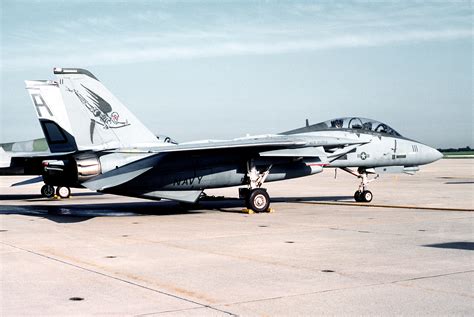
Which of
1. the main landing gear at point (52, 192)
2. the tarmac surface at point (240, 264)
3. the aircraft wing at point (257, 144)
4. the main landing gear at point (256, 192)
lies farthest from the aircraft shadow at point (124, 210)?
the main landing gear at point (52, 192)

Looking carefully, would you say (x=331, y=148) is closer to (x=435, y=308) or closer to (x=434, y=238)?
(x=434, y=238)

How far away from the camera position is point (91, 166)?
50.3ft

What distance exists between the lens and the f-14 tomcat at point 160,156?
15641mm

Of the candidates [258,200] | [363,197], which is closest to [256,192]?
[258,200]

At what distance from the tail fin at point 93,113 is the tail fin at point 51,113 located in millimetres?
4572

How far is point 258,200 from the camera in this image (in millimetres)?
17297

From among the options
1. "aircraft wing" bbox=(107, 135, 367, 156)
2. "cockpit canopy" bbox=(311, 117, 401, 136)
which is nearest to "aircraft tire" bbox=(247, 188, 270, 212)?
"aircraft wing" bbox=(107, 135, 367, 156)

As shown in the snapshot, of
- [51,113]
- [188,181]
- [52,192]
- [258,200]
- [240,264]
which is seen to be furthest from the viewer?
[52,192]

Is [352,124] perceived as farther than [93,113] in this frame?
Yes

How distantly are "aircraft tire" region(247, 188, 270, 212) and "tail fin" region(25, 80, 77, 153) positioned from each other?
7.57m

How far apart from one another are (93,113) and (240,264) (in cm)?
923

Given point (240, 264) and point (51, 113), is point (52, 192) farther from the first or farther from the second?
point (240, 264)

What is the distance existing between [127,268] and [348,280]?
317 cm

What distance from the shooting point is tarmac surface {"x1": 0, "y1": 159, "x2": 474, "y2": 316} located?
21.6ft
